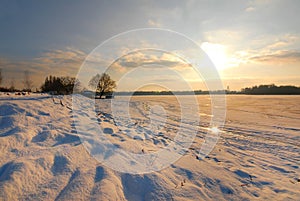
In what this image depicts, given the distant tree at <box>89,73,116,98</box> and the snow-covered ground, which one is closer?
the snow-covered ground

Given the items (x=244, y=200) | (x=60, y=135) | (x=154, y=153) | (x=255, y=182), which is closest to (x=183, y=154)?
(x=154, y=153)

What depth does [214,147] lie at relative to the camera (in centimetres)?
724

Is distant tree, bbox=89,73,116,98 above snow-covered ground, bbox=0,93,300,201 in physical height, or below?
above

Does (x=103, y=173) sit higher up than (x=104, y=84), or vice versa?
(x=104, y=84)

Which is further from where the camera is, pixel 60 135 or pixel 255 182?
pixel 60 135

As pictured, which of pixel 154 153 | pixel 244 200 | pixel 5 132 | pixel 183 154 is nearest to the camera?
pixel 244 200

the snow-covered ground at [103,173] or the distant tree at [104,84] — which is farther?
the distant tree at [104,84]

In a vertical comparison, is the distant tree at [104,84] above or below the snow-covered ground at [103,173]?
above

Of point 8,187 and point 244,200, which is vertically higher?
point 8,187

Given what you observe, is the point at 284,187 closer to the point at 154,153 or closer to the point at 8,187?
the point at 154,153

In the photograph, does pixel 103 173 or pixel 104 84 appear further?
pixel 104 84

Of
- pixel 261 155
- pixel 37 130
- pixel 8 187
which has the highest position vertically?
pixel 37 130

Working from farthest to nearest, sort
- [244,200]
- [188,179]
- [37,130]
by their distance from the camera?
[37,130], [188,179], [244,200]

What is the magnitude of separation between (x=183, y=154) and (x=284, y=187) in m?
2.58
